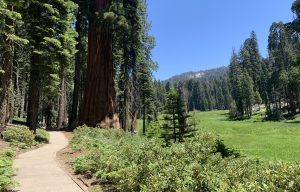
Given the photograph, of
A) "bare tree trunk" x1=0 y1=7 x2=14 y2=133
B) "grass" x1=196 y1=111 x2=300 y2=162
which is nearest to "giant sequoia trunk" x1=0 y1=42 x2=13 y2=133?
"bare tree trunk" x1=0 y1=7 x2=14 y2=133

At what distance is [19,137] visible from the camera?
17.8 m

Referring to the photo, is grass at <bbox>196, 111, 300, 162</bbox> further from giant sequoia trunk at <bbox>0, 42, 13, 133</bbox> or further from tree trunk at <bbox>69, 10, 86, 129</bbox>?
tree trunk at <bbox>69, 10, 86, 129</bbox>

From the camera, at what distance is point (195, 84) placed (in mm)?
185500

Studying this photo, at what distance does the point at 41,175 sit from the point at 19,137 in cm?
771

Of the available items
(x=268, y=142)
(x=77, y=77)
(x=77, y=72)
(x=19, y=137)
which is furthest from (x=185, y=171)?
(x=268, y=142)

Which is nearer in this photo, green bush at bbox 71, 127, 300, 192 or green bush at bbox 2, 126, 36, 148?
green bush at bbox 71, 127, 300, 192

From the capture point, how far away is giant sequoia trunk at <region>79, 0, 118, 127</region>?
26.1 metres

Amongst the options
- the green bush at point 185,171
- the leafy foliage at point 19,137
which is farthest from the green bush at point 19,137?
the green bush at point 185,171

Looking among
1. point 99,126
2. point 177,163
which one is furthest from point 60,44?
point 177,163

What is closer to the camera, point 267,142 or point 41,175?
point 41,175

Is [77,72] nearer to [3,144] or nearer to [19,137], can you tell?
[19,137]

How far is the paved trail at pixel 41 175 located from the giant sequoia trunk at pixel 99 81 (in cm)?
1079

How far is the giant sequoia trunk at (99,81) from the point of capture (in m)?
26.1

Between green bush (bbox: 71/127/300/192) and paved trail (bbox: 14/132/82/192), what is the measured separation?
0.80 meters
